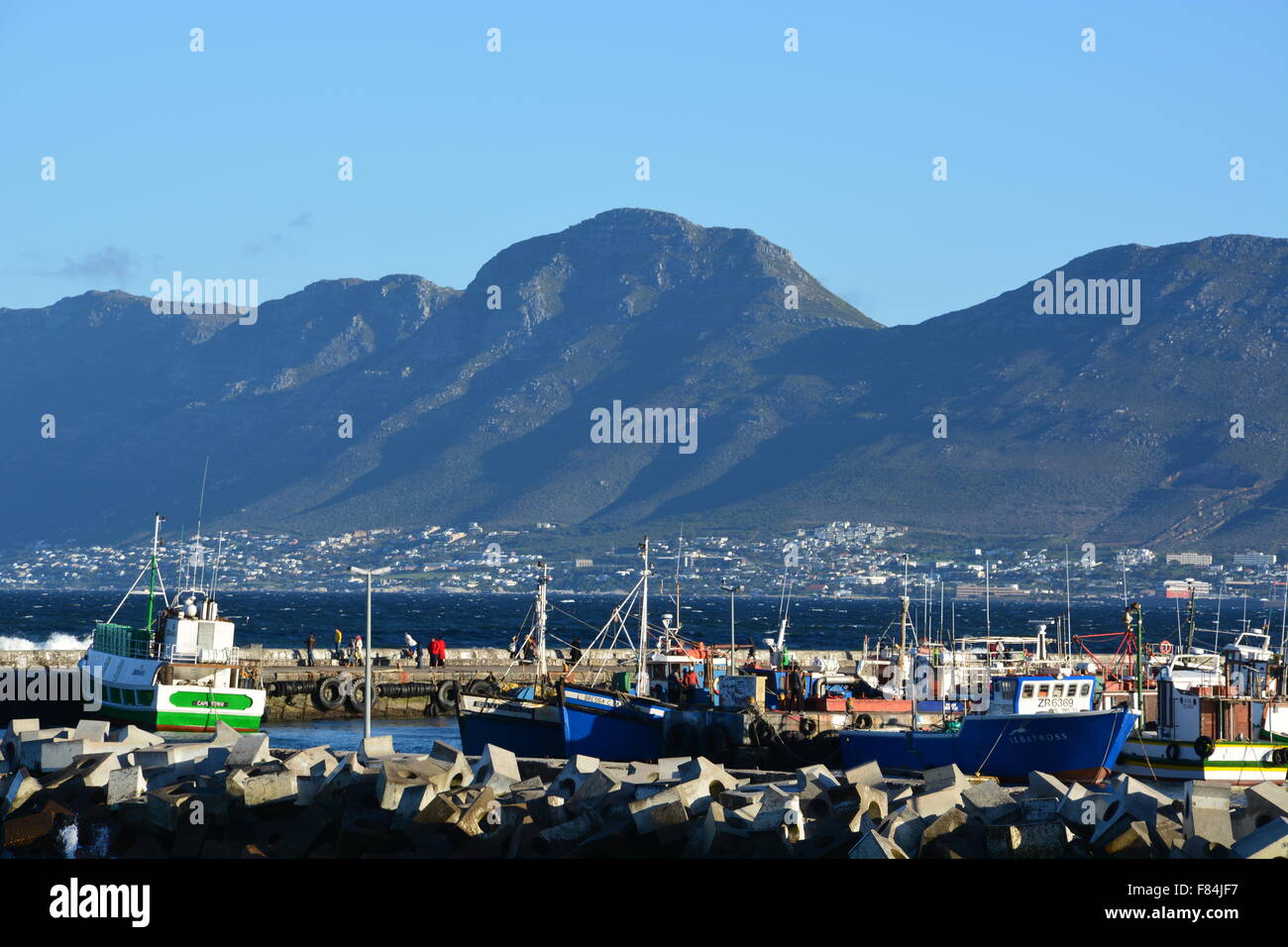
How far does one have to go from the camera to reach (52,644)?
91.4m

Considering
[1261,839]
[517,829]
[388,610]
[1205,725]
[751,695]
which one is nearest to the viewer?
[1261,839]

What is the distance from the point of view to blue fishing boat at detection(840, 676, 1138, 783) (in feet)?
141

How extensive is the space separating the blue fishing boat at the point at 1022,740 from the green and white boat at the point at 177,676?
16533 mm

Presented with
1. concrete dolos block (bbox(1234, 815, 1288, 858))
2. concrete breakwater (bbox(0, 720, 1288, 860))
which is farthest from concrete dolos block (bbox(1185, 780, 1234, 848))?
concrete dolos block (bbox(1234, 815, 1288, 858))

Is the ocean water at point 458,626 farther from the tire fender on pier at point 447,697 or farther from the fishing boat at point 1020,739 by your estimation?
the fishing boat at point 1020,739

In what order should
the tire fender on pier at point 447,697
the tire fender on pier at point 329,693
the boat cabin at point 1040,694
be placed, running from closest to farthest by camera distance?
the boat cabin at point 1040,694 → the tire fender on pier at point 329,693 → the tire fender on pier at point 447,697

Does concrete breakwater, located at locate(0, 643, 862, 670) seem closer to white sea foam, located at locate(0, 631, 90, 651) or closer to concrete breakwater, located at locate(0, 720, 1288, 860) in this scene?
white sea foam, located at locate(0, 631, 90, 651)

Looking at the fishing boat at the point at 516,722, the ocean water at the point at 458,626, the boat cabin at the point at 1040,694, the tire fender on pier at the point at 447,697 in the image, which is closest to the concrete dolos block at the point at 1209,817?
the boat cabin at the point at 1040,694

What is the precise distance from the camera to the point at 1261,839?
21.3m

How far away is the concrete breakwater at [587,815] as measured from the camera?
2230 centimetres

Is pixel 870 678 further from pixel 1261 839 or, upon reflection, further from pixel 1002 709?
pixel 1261 839

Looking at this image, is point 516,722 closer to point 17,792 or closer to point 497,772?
point 497,772

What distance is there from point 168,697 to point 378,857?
2778cm
